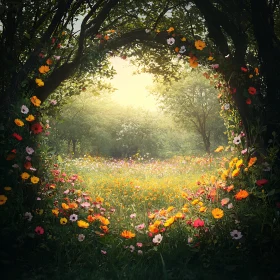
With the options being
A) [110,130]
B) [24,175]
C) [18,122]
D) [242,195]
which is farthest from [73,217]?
[110,130]

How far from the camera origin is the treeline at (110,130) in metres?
20.1

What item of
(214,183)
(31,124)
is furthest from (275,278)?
(31,124)

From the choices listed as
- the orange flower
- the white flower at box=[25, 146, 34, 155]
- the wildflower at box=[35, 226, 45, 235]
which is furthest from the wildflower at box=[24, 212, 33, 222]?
the orange flower

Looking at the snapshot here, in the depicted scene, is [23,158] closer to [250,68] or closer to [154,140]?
[250,68]

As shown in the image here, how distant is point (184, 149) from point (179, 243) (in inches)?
1024

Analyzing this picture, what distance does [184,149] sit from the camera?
29.0m

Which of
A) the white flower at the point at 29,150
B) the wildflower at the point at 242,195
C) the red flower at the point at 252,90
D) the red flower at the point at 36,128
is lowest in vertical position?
the wildflower at the point at 242,195

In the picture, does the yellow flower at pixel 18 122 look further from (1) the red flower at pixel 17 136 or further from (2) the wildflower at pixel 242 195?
(2) the wildflower at pixel 242 195

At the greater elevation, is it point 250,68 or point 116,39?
point 116,39

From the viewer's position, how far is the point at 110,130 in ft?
76.6

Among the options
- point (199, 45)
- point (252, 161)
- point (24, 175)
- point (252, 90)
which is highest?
point (199, 45)

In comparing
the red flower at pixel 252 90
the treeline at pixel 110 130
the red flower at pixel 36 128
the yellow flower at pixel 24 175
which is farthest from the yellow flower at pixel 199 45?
the treeline at pixel 110 130

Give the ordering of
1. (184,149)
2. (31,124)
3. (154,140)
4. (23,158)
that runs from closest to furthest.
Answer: (23,158) < (31,124) < (154,140) < (184,149)

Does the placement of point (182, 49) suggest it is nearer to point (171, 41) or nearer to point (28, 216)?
point (171, 41)
